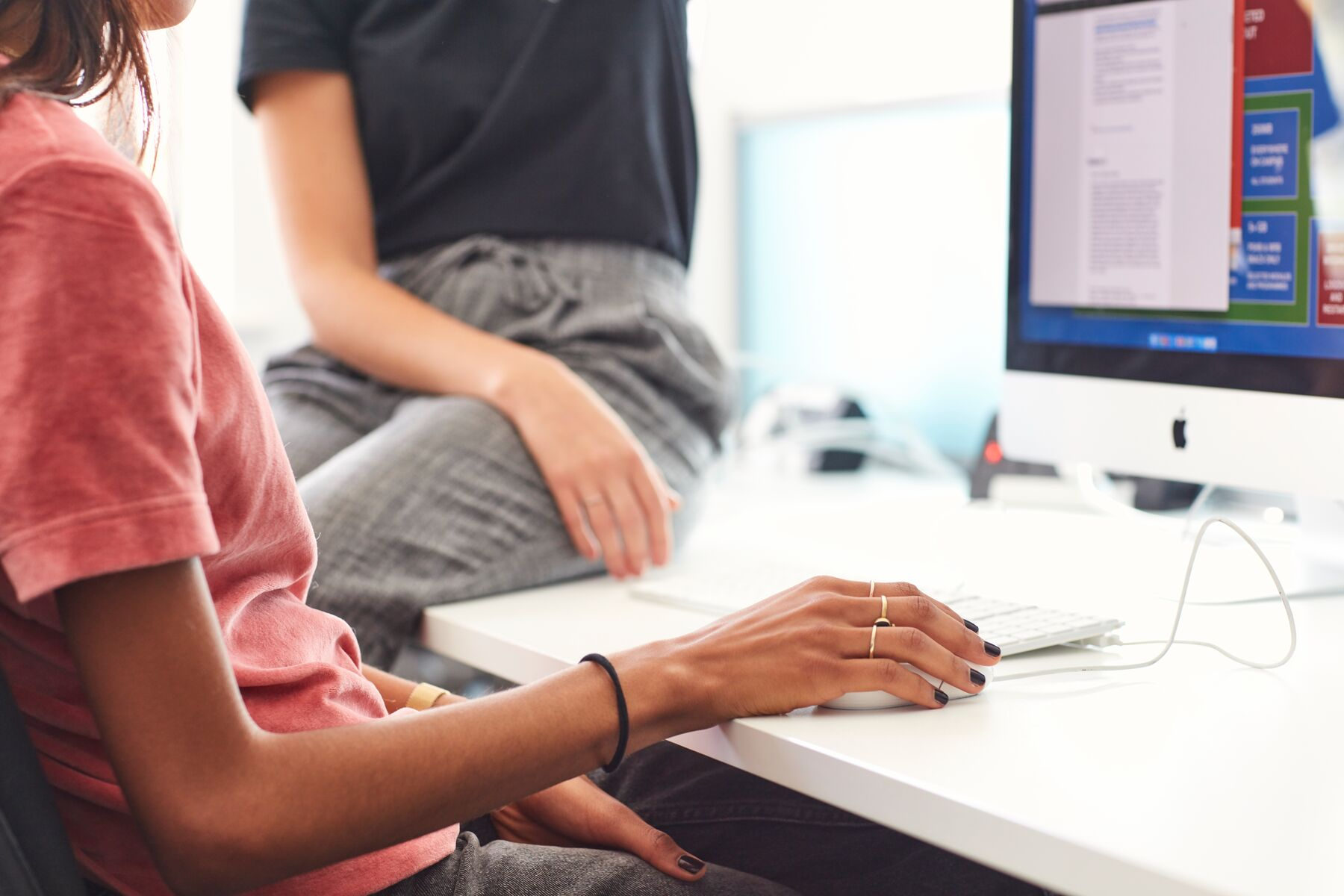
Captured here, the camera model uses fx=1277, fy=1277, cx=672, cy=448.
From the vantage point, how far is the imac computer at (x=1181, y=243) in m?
0.85

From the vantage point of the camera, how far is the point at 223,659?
0.52 meters

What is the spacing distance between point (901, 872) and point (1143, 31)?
2.06ft

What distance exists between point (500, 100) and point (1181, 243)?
562 millimetres

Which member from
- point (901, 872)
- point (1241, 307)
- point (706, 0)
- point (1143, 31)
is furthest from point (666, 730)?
point (706, 0)

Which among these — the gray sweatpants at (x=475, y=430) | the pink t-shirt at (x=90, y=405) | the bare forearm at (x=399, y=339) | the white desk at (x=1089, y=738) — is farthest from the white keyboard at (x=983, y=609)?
the pink t-shirt at (x=90, y=405)

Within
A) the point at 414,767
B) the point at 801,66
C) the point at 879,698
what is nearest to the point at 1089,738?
the point at 879,698

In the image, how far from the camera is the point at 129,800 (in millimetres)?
522

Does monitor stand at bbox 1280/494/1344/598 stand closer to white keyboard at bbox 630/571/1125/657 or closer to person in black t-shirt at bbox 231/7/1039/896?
white keyboard at bbox 630/571/1125/657

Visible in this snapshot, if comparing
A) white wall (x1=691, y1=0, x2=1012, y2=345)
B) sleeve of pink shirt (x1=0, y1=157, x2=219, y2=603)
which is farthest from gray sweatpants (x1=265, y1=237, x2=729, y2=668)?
white wall (x1=691, y1=0, x2=1012, y2=345)

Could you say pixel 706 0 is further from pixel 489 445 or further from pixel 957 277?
pixel 489 445

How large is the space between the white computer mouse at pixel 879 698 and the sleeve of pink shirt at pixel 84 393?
32cm

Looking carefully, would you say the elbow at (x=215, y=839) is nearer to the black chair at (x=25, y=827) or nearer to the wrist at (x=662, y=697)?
the black chair at (x=25, y=827)

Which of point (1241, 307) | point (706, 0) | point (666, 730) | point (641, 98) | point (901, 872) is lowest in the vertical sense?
point (901, 872)

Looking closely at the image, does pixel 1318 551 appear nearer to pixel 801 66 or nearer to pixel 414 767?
pixel 414 767
